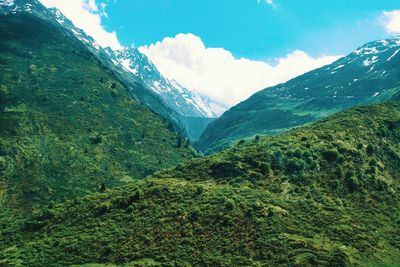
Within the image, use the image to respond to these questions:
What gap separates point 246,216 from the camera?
7069 cm

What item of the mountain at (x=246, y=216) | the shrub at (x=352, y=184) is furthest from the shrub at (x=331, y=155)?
the shrub at (x=352, y=184)

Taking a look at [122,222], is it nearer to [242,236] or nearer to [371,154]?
[242,236]

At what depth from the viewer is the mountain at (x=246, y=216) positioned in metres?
62.6

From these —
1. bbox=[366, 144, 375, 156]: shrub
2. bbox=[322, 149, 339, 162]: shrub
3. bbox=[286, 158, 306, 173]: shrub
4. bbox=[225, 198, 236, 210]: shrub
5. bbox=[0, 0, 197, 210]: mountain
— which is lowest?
bbox=[0, 0, 197, 210]: mountain

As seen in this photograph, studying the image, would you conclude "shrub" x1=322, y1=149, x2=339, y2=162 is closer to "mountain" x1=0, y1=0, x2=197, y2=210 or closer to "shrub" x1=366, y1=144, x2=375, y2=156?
"shrub" x1=366, y1=144, x2=375, y2=156

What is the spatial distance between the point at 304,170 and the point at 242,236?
28.8 m

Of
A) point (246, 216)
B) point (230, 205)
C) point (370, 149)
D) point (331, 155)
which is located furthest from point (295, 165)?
point (246, 216)

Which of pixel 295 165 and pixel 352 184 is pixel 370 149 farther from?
pixel 295 165

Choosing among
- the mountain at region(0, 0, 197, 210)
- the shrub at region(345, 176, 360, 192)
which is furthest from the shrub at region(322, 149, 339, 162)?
the mountain at region(0, 0, 197, 210)

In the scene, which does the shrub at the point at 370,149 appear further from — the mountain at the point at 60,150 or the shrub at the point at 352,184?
the mountain at the point at 60,150

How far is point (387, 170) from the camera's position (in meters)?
94.1

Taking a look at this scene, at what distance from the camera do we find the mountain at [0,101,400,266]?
62562mm


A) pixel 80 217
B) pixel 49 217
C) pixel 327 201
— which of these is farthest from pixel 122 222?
pixel 327 201

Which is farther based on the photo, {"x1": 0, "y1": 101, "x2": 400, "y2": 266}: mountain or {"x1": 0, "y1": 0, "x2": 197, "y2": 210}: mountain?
{"x1": 0, "y1": 0, "x2": 197, "y2": 210}: mountain
